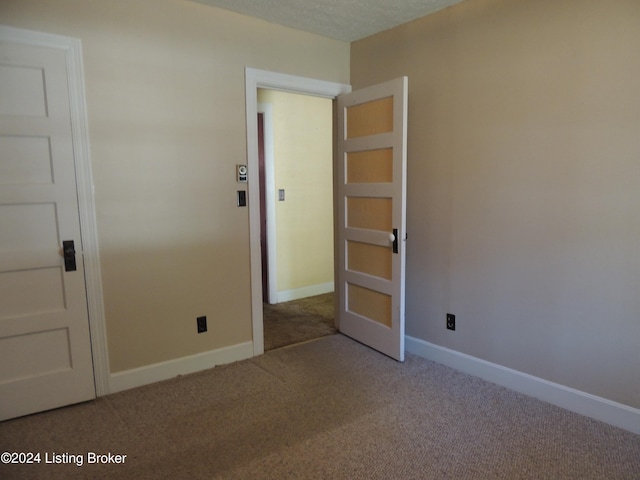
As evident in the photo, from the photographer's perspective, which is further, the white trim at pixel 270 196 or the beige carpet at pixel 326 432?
the white trim at pixel 270 196

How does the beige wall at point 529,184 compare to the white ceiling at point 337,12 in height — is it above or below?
below

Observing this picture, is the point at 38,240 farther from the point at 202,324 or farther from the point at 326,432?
the point at 326,432

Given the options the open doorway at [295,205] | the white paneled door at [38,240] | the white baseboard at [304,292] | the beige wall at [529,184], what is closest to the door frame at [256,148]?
the beige wall at [529,184]

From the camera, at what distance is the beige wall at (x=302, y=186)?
4.63 metres

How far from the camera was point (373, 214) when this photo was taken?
327cm

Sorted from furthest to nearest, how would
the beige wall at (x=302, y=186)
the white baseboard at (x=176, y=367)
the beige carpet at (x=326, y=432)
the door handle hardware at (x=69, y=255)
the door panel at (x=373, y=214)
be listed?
the beige wall at (x=302, y=186) → the door panel at (x=373, y=214) → the white baseboard at (x=176, y=367) → the door handle hardware at (x=69, y=255) → the beige carpet at (x=326, y=432)

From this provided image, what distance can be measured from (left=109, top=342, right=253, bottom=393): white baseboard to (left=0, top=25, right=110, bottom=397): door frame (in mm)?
91

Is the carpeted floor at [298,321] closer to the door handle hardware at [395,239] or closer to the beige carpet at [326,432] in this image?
Answer: the beige carpet at [326,432]

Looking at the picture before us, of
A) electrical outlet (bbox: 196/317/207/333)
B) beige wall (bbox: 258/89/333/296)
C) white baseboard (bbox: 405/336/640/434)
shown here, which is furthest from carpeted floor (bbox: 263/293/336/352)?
white baseboard (bbox: 405/336/640/434)

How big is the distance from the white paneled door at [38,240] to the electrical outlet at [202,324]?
729 millimetres

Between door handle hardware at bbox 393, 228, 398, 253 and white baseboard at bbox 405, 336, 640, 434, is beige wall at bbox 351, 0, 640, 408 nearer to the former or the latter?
white baseboard at bbox 405, 336, 640, 434

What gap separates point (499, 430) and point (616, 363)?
0.73m

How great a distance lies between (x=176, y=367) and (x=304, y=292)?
2.27m

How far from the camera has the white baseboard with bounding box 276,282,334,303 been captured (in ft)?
16.0
